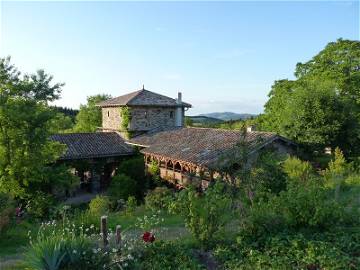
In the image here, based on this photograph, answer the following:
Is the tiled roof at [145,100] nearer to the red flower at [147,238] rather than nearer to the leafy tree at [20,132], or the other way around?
the leafy tree at [20,132]

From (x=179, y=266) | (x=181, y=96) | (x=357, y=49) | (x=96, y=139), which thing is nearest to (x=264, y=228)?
(x=179, y=266)

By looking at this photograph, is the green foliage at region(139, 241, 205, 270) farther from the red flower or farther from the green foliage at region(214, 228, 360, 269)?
the green foliage at region(214, 228, 360, 269)

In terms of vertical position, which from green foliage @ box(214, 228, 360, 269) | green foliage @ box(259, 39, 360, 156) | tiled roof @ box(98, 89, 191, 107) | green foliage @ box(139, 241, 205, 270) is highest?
tiled roof @ box(98, 89, 191, 107)

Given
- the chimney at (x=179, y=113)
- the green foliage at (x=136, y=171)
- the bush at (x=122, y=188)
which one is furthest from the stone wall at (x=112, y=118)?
the bush at (x=122, y=188)

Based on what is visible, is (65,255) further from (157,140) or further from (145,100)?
(145,100)

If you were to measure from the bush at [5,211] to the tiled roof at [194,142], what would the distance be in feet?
27.9

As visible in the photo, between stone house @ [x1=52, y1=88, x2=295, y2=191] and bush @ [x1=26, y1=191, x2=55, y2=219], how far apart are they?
19.9 ft

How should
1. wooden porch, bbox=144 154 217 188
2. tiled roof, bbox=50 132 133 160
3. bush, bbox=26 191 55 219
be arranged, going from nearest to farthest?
bush, bbox=26 191 55 219 → wooden porch, bbox=144 154 217 188 → tiled roof, bbox=50 132 133 160

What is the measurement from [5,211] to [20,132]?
21.4 feet

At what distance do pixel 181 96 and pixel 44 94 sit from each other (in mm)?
14445

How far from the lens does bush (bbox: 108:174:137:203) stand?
19.0 metres

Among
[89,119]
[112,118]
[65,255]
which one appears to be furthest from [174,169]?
[89,119]

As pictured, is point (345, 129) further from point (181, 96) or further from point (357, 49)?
point (181, 96)

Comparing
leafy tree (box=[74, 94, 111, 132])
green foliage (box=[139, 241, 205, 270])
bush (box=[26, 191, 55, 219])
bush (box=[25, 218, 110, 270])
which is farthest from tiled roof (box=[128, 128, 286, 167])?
leafy tree (box=[74, 94, 111, 132])
